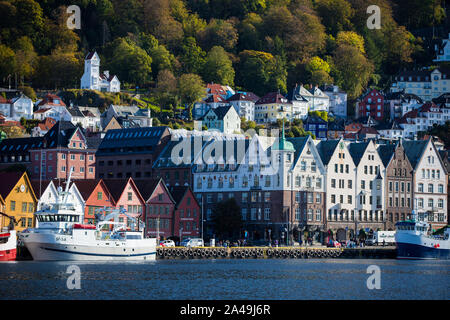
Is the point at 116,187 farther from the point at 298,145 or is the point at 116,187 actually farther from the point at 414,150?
the point at 414,150

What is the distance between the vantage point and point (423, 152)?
494 feet

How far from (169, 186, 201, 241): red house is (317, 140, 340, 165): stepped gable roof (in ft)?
67.8

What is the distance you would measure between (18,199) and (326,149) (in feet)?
159

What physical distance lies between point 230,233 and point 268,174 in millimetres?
9038

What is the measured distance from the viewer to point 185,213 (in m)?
127

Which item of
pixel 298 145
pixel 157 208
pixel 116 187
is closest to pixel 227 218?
pixel 157 208

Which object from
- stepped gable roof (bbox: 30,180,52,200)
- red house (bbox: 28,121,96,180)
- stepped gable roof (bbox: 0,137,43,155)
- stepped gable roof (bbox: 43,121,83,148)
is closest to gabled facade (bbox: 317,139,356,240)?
stepped gable roof (bbox: 30,180,52,200)

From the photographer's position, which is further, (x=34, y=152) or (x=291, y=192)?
(x=34, y=152)

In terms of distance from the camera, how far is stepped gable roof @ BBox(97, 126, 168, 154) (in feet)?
484

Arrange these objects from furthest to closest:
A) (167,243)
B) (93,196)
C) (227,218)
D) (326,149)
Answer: (326,149)
(227,218)
(167,243)
(93,196)

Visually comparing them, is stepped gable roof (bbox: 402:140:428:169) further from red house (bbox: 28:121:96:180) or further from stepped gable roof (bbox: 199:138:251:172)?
red house (bbox: 28:121:96:180)
